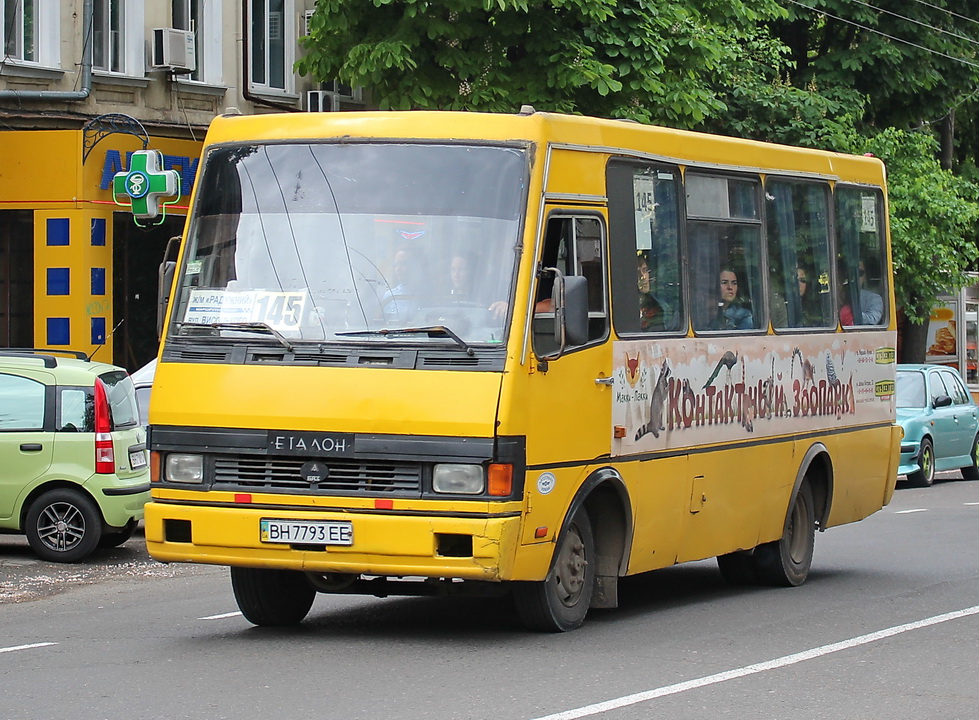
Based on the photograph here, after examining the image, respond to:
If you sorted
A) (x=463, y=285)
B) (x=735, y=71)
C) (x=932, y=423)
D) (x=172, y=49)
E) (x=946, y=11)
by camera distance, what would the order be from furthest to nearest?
1. (x=946, y=11)
2. (x=735, y=71)
3. (x=932, y=423)
4. (x=172, y=49)
5. (x=463, y=285)

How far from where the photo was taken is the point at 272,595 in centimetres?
1036

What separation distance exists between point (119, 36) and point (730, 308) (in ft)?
48.9

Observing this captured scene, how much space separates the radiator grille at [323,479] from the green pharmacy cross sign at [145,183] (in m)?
14.9

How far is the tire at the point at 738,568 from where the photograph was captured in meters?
13.0

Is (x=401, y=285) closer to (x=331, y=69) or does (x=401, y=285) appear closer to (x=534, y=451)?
(x=534, y=451)

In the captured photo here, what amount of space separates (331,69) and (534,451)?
1564 centimetres

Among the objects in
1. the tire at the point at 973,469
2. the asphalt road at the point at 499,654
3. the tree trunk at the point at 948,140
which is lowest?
the asphalt road at the point at 499,654

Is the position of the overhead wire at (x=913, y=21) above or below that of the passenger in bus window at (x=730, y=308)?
above

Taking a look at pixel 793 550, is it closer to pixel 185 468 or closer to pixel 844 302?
pixel 844 302

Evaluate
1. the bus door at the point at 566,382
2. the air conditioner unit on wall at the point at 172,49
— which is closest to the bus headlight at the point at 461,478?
the bus door at the point at 566,382

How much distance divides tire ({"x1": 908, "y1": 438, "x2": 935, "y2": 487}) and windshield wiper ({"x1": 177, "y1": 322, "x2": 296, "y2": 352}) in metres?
17.4

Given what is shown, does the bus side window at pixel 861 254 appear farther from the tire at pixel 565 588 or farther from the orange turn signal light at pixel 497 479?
the orange turn signal light at pixel 497 479

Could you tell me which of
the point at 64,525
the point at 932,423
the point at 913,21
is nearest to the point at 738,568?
the point at 64,525

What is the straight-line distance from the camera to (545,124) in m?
9.72
